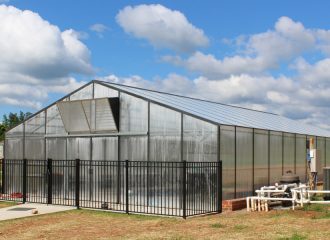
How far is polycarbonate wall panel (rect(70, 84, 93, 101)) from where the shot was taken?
2288 centimetres

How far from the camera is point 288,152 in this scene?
25.3 meters

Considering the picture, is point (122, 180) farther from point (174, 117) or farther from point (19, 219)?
point (19, 219)

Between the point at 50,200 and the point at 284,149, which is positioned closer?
the point at 50,200

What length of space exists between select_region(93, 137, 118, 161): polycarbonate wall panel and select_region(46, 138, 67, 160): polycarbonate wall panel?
1.83 m

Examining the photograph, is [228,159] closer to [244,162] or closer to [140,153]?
[244,162]

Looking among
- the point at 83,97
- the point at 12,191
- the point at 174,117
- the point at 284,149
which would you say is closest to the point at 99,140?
the point at 83,97

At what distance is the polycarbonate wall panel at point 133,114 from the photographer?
20812 millimetres

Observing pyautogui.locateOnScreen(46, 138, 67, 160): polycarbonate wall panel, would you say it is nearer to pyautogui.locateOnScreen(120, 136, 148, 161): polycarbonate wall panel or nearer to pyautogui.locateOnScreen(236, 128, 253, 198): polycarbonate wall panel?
pyautogui.locateOnScreen(120, 136, 148, 161): polycarbonate wall panel

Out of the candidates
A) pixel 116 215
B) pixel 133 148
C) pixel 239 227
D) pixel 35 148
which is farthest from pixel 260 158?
pixel 35 148

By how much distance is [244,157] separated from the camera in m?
20.6

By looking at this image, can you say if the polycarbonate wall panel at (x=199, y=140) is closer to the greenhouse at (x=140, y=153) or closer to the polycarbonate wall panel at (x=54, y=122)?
the greenhouse at (x=140, y=153)

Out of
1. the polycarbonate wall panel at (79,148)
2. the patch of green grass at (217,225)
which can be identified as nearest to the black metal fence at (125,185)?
the polycarbonate wall panel at (79,148)

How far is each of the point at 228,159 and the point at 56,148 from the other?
8.52 meters

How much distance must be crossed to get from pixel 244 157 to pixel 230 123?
1488mm
